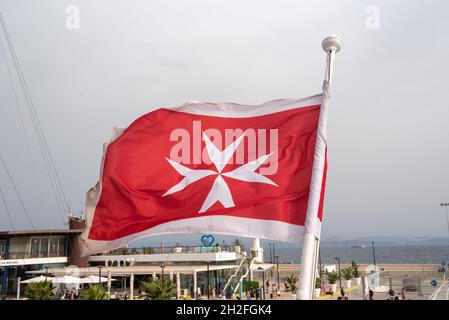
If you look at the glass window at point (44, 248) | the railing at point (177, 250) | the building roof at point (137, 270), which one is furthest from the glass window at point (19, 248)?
the railing at point (177, 250)

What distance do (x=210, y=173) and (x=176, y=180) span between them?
2.35ft

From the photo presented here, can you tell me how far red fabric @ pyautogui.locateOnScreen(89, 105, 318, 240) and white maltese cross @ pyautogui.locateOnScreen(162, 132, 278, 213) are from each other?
0.09 metres

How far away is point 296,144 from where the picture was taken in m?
9.14

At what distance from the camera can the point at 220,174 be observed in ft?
30.5

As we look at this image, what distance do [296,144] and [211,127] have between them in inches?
73.0

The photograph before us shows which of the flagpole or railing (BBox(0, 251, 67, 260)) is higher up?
railing (BBox(0, 251, 67, 260))

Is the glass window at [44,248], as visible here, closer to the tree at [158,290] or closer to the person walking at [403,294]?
the tree at [158,290]

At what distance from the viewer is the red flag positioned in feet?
28.5

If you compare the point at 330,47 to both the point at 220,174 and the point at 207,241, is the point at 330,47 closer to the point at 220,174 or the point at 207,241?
the point at 220,174

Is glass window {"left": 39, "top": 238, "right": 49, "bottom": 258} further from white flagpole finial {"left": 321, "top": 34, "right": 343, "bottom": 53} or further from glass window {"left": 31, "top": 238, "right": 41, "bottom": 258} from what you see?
white flagpole finial {"left": 321, "top": 34, "right": 343, "bottom": 53}

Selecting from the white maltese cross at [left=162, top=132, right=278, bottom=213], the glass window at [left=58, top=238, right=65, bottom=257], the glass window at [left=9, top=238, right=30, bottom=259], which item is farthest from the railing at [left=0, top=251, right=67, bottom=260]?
the white maltese cross at [left=162, top=132, right=278, bottom=213]

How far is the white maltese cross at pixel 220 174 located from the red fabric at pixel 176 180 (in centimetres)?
9
